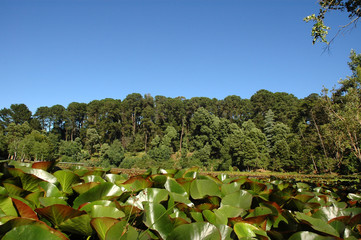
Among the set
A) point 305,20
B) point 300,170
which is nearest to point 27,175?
point 305,20

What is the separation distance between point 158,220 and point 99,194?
35 centimetres

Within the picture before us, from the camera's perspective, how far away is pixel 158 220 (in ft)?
2.66

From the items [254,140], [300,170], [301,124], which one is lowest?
[300,170]

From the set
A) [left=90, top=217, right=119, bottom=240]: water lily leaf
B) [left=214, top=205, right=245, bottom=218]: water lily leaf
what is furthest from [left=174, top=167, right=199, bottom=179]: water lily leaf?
[left=90, top=217, right=119, bottom=240]: water lily leaf

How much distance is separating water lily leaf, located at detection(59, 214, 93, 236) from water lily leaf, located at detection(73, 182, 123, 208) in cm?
19

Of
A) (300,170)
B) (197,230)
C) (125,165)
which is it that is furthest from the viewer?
(125,165)

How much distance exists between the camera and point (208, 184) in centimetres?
123

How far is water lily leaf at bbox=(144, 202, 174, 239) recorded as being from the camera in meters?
0.80

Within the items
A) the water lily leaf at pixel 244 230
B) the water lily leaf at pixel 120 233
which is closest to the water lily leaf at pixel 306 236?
the water lily leaf at pixel 244 230

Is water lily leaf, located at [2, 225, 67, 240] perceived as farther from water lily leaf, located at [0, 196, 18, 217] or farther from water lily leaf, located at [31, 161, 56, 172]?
water lily leaf, located at [31, 161, 56, 172]

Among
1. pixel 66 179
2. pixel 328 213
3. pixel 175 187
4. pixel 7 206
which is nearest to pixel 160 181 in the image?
pixel 175 187

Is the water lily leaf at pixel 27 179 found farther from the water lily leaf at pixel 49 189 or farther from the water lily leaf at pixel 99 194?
the water lily leaf at pixel 99 194

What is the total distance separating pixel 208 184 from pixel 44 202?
2.63ft

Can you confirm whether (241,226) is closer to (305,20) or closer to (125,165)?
(305,20)
